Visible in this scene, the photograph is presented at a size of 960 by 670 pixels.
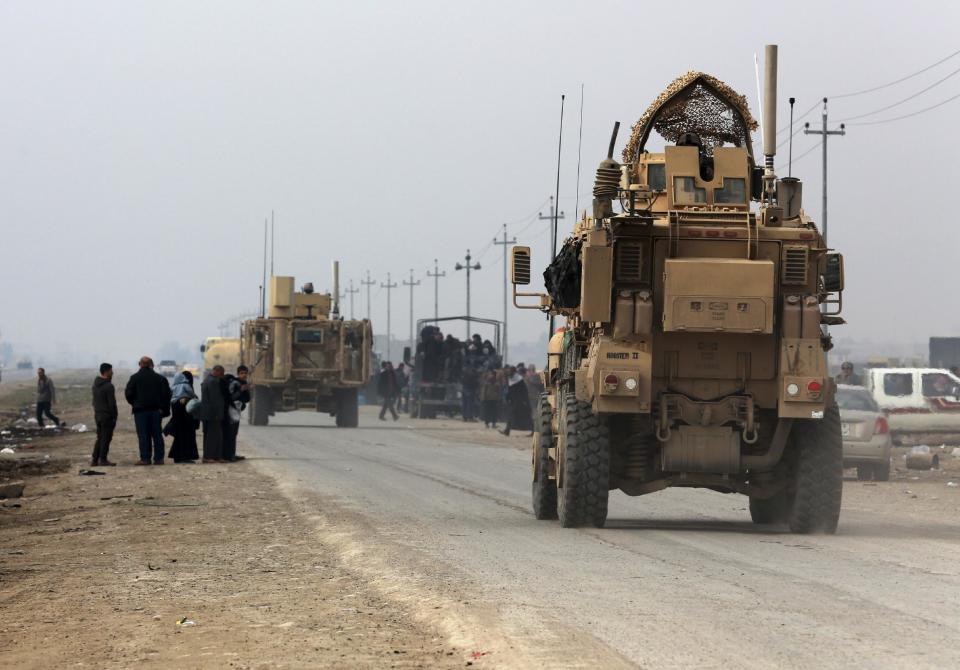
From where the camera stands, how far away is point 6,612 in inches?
392

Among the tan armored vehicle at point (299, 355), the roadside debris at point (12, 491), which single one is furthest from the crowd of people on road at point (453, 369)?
the roadside debris at point (12, 491)

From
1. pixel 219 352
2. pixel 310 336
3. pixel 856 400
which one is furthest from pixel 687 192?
pixel 219 352

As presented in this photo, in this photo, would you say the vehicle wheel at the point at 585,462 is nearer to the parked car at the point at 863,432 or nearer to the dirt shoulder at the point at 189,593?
the dirt shoulder at the point at 189,593

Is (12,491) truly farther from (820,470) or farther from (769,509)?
(820,470)

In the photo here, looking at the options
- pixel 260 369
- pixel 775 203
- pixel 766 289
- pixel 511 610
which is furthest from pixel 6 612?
pixel 260 369

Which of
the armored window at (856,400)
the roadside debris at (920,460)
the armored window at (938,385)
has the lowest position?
the roadside debris at (920,460)

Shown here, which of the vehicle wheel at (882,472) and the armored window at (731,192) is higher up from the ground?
the armored window at (731,192)

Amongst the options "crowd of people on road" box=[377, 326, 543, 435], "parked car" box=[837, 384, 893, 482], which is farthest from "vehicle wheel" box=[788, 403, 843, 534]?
"crowd of people on road" box=[377, 326, 543, 435]

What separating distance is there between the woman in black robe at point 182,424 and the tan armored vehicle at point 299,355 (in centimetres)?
1256

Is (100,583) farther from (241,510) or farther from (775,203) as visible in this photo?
(775,203)

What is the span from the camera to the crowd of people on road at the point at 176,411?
2498cm

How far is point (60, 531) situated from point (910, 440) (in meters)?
22.1

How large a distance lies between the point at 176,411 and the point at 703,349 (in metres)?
14.1

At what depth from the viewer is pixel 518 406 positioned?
124 ft
